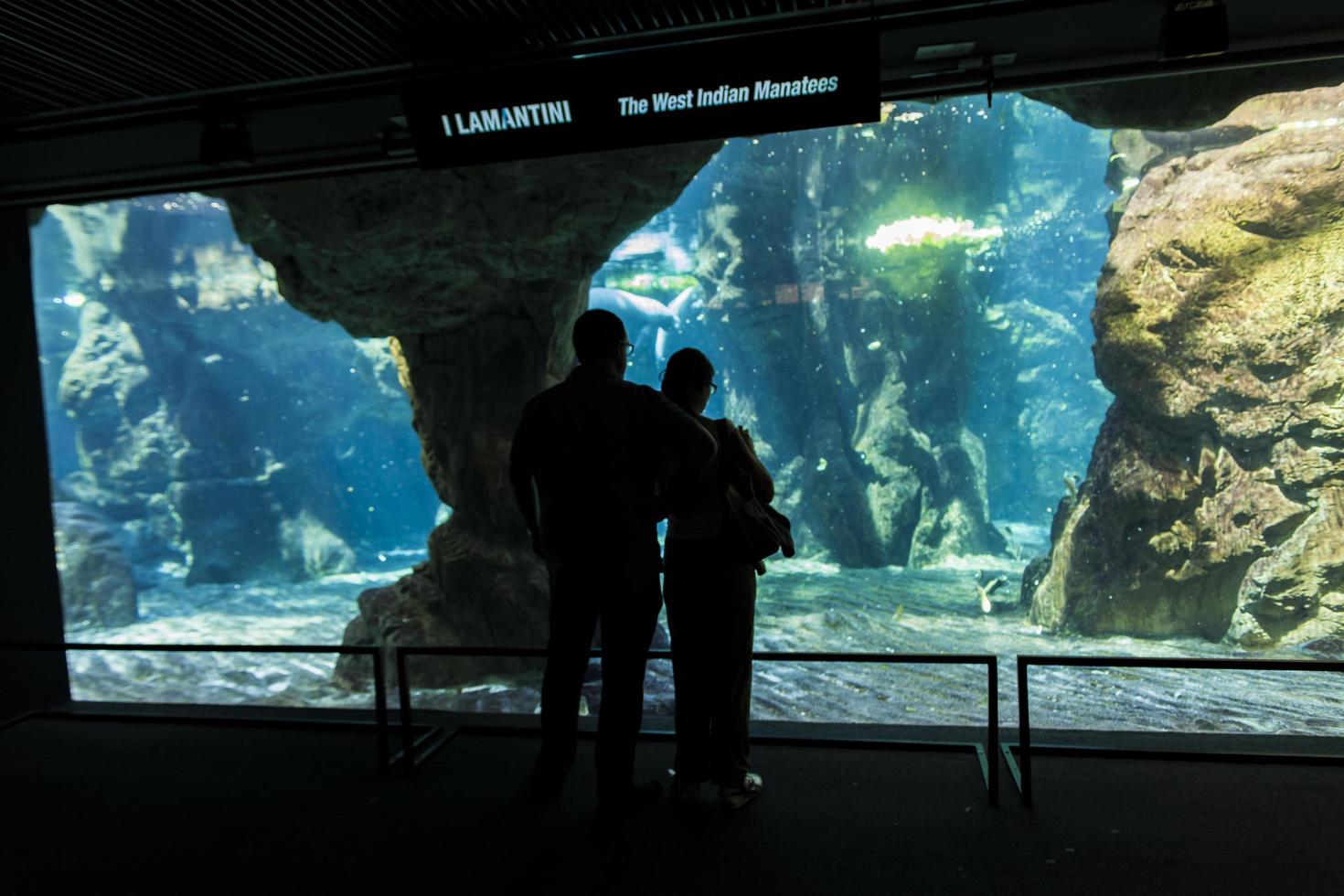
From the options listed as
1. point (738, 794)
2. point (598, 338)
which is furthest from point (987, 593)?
point (598, 338)

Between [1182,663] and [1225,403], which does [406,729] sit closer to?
[1182,663]

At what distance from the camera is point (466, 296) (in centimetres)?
1131

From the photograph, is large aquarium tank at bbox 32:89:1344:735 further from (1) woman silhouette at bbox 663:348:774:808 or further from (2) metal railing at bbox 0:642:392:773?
(2) metal railing at bbox 0:642:392:773

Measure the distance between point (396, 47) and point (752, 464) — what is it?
9.38 ft

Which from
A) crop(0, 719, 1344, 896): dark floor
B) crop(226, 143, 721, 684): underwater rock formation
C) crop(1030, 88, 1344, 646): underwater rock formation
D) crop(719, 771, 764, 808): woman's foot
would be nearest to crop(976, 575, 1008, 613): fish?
crop(1030, 88, 1344, 646): underwater rock formation

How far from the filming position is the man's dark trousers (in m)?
3.23

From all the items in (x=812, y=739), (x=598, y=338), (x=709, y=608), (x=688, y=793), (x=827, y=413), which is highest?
(x=598, y=338)

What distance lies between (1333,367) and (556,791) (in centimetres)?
1550

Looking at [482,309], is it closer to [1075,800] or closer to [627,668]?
[627,668]

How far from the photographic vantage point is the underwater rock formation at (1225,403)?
1334 cm

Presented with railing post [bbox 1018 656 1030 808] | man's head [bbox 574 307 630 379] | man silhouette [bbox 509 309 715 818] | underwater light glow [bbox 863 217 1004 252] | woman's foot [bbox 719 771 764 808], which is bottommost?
woman's foot [bbox 719 771 764 808]

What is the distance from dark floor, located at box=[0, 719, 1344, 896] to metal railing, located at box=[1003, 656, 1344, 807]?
Answer: 57 mm

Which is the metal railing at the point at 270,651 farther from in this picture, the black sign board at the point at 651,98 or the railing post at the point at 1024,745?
the railing post at the point at 1024,745

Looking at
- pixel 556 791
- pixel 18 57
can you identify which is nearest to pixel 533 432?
pixel 556 791
